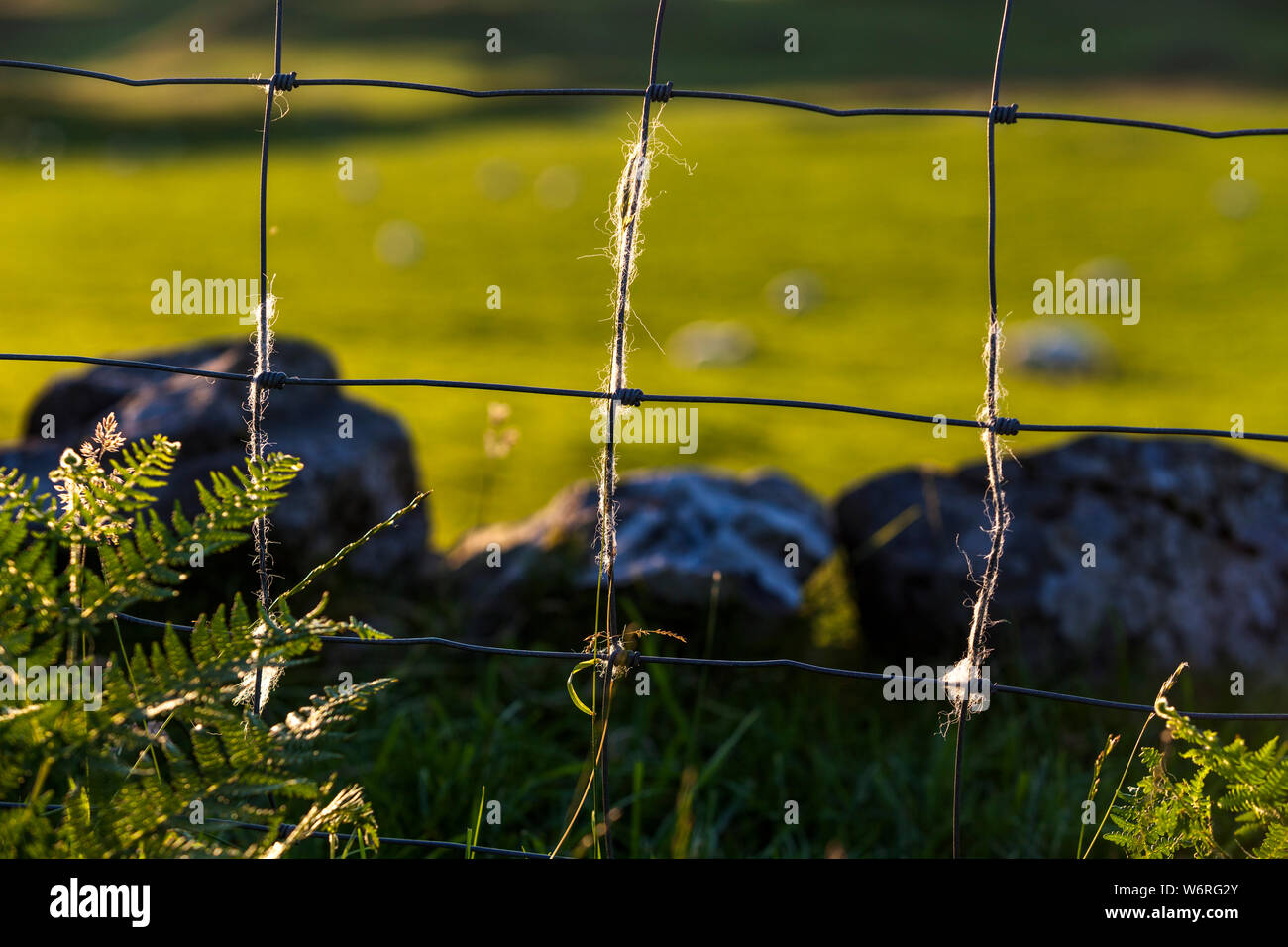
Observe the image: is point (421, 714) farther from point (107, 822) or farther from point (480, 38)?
point (480, 38)

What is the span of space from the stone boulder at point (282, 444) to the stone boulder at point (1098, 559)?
973 millimetres

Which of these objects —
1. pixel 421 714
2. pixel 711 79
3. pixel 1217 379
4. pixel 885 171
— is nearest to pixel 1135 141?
pixel 885 171

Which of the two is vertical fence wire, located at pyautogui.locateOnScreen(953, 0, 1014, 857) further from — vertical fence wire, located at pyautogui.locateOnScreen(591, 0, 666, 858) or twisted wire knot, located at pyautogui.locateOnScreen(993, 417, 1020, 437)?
vertical fence wire, located at pyautogui.locateOnScreen(591, 0, 666, 858)

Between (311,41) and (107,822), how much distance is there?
1131 inches

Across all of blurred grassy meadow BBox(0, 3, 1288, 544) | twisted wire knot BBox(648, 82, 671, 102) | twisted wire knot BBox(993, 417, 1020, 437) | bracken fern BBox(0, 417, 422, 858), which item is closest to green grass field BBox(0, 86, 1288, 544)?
blurred grassy meadow BBox(0, 3, 1288, 544)

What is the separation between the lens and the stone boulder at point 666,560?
7.70 feet

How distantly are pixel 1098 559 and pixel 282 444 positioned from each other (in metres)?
1.61

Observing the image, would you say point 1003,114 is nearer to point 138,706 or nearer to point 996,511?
point 996,511

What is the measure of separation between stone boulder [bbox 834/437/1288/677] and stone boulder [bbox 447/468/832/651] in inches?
7.4

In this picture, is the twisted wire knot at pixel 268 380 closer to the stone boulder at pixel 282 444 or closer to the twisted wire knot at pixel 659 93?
the twisted wire knot at pixel 659 93

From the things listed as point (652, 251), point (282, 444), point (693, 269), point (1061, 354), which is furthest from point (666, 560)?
point (652, 251)

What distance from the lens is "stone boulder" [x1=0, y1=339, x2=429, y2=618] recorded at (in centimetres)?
239

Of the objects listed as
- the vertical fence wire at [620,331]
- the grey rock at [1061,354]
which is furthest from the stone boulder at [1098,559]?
the grey rock at [1061,354]

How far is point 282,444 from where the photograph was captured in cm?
252
